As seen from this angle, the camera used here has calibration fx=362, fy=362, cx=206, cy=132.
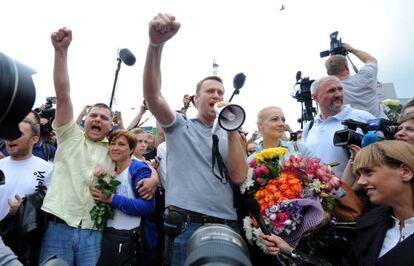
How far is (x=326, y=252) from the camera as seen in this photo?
263 cm

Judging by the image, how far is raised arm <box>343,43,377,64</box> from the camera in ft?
14.0

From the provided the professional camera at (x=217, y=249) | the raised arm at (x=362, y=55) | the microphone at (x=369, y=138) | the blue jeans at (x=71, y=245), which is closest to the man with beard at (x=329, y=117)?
the microphone at (x=369, y=138)

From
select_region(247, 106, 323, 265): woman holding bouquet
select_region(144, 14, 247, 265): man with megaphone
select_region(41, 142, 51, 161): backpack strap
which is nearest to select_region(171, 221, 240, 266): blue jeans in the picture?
select_region(144, 14, 247, 265): man with megaphone

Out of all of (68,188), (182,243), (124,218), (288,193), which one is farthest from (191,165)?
(68,188)

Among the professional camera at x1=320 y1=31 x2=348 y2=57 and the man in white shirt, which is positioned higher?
the professional camera at x1=320 y1=31 x2=348 y2=57

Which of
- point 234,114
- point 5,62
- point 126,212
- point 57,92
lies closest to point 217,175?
point 234,114

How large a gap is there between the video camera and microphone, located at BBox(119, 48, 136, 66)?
9.25 ft

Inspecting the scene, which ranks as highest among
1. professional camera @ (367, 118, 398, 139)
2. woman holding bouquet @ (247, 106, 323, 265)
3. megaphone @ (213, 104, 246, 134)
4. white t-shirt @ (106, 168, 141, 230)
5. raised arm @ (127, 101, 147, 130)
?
megaphone @ (213, 104, 246, 134)

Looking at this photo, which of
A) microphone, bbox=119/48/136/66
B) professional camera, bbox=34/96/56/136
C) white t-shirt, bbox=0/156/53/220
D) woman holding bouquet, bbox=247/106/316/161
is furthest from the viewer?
professional camera, bbox=34/96/56/136

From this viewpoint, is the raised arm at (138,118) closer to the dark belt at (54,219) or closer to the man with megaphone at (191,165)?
the dark belt at (54,219)

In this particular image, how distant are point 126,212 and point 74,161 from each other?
0.63m

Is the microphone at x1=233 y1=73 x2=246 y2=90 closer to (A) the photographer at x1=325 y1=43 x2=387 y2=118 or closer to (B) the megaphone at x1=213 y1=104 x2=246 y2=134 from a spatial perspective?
(B) the megaphone at x1=213 y1=104 x2=246 y2=134

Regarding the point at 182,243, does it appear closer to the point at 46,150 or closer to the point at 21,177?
the point at 21,177

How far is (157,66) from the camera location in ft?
8.29
